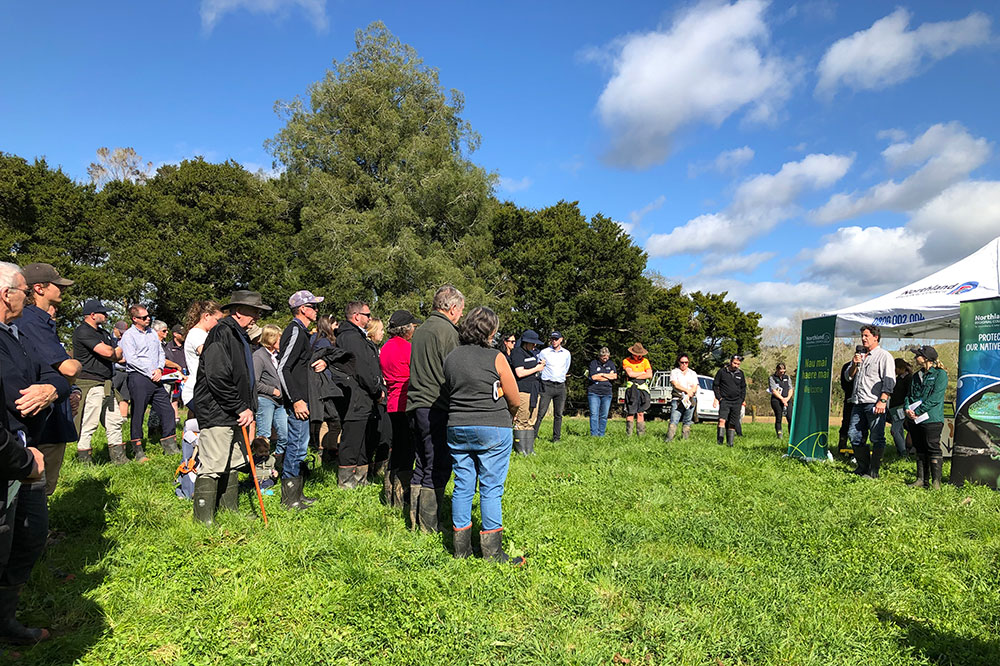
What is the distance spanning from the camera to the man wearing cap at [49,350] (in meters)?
A: 4.04

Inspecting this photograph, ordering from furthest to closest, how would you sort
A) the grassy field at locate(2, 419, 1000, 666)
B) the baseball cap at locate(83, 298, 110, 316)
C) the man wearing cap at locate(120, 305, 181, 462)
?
the man wearing cap at locate(120, 305, 181, 462), the baseball cap at locate(83, 298, 110, 316), the grassy field at locate(2, 419, 1000, 666)

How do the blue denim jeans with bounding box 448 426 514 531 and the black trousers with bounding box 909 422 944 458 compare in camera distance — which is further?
the black trousers with bounding box 909 422 944 458

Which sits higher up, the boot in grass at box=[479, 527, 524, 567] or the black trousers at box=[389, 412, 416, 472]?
the black trousers at box=[389, 412, 416, 472]

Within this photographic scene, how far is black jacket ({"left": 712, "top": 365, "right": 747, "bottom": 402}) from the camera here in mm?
11562

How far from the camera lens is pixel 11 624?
127 inches

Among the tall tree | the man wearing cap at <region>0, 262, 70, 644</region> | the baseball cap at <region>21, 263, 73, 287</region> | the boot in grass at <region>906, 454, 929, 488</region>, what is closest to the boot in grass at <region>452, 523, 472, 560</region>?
the man wearing cap at <region>0, 262, 70, 644</region>

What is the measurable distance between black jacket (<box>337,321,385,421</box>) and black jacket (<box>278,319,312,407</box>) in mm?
414

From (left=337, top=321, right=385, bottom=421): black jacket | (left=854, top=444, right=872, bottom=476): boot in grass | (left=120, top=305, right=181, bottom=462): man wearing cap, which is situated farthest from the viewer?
(left=854, top=444, right=872, bottom=476): boot in grass

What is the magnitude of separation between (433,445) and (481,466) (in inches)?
26.7

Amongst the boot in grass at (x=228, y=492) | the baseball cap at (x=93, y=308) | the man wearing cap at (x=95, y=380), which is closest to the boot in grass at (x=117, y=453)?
the man wearing cap at (x=95, y=380)

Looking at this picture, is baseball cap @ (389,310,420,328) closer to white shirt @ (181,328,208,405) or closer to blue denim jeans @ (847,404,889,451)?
white shirt @ (181,328,208,405)

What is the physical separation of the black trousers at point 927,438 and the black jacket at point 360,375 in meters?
7.09

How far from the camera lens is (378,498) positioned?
608 cm

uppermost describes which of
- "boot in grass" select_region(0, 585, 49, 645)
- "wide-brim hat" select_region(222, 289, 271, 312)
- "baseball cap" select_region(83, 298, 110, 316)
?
"wide-brim hat" select_region(222, 289, 271, 312)
